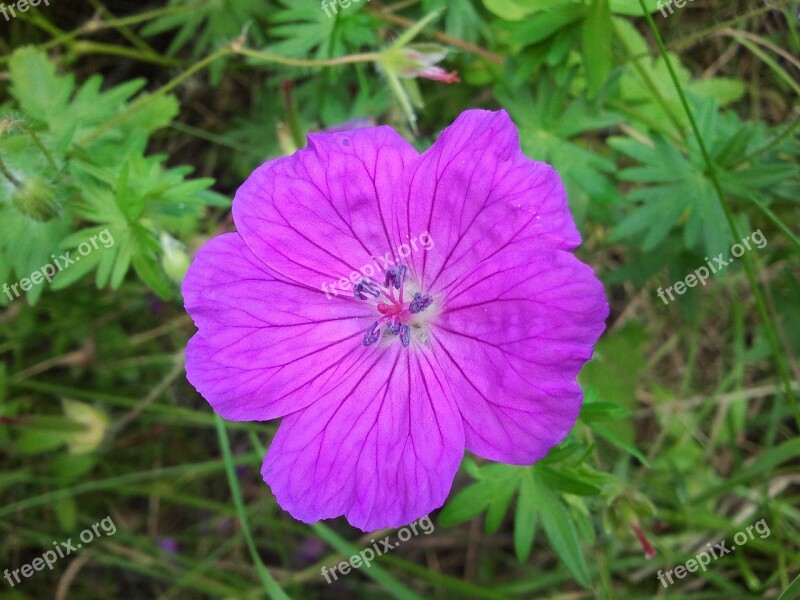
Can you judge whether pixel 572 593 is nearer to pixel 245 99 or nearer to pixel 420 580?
pixel 420 580

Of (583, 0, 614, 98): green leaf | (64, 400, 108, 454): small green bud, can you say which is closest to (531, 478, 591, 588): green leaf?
(583, 0, 614, 98): green leaf

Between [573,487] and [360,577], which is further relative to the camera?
[360,577]

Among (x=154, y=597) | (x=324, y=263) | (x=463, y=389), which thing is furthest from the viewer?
(x=154, y=597)

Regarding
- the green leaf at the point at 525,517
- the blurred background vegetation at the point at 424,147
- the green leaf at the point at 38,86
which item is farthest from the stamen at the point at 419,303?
the green leaf at the point at 38,86

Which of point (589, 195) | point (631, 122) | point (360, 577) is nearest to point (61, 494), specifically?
point (360, 577)

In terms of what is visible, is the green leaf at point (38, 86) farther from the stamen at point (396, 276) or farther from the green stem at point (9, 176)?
the stamen at point (396, 276)

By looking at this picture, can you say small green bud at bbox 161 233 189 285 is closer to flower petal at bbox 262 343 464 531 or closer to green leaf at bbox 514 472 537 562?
flower petal at bbox 262 343 464 531
